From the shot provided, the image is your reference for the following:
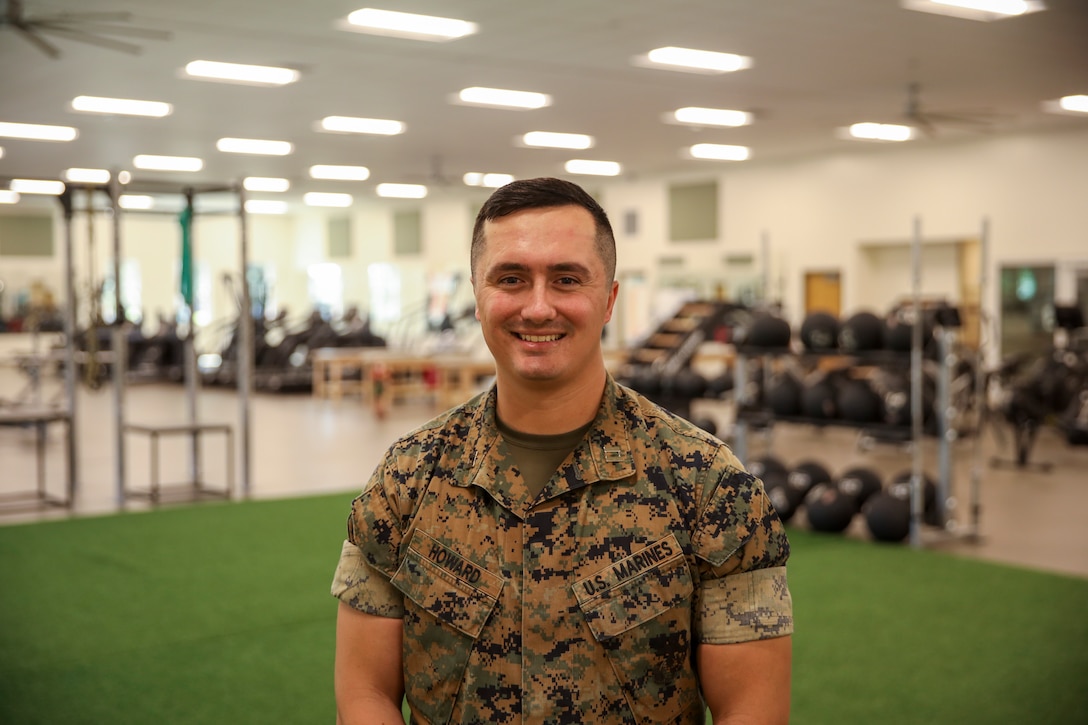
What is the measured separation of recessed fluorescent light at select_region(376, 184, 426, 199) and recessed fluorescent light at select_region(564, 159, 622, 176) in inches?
139

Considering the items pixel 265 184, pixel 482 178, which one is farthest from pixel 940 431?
pixel 265 184

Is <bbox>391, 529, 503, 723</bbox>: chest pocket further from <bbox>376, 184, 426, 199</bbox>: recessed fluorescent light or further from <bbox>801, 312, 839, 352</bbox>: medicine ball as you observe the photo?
<bbox>376, 184, 426, 199</bbox>: recessed fluorescent light

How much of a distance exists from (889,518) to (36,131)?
475 inches

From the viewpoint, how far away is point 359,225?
26453mm

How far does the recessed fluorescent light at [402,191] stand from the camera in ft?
69.9

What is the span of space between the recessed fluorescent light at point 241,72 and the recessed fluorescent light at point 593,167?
744cm

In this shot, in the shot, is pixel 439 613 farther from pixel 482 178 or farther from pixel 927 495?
pixel 482 178

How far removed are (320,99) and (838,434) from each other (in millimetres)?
6981

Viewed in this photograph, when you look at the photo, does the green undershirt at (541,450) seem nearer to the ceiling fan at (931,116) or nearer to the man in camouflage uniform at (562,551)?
the man in camouflage uniform at (562,551)

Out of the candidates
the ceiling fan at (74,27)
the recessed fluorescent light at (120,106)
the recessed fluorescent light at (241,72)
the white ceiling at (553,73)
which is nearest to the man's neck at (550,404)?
the white ceiling at (553,73)

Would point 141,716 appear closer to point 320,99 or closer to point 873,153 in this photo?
point 320,99

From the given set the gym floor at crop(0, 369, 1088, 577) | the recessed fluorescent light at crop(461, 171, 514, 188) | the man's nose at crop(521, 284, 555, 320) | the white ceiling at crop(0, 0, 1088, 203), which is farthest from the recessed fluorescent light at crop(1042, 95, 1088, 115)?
the man's nose at crop(521, 284, 555, 320)

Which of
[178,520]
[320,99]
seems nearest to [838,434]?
[320,99]

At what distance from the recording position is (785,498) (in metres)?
7.46
